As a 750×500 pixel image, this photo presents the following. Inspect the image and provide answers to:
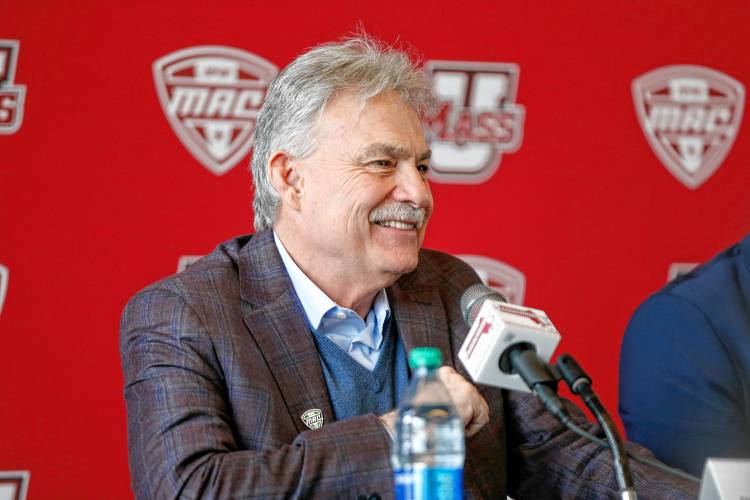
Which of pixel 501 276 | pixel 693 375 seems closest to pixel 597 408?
pixel 693 375

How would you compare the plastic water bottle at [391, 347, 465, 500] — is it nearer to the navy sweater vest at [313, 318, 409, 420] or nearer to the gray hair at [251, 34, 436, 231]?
the navy sweater vest at [313, 318, 409, 420]

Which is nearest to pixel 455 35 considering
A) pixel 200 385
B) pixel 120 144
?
pixel 120 144

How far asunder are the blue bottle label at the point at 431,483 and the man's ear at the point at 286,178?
0.99 metres

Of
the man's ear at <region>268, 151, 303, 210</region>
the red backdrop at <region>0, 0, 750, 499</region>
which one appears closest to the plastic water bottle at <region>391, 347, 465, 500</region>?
the man's ear at <region>268, 151, 303, 210</region>

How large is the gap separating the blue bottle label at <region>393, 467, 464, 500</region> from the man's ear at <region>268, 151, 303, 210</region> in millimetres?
992

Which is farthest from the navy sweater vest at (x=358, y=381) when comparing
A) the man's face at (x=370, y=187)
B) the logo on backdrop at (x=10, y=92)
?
the logo on backdrop at (x=10, y=92)

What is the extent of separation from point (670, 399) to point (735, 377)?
0.45 ft

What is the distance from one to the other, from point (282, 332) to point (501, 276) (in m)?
1.17

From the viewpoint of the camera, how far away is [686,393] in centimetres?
218

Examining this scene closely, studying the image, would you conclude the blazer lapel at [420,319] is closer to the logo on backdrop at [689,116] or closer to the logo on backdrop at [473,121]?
the logo on backdrop at [473,121]

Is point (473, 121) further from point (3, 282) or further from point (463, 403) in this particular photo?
point (463, 403)

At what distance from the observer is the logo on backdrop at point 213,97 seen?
2.91 metres

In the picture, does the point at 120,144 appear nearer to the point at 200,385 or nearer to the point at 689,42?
the point at 200,385

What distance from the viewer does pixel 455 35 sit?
3082 millimetres
